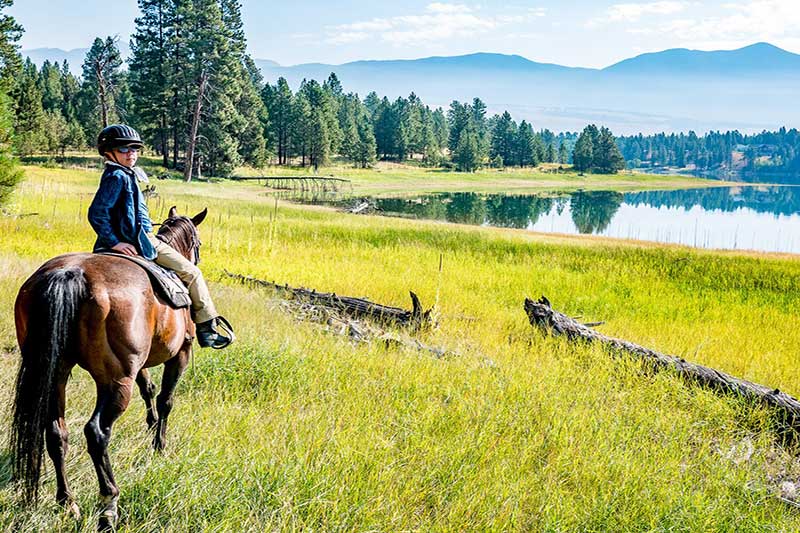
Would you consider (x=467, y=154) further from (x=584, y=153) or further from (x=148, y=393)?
(x=148, y=393)

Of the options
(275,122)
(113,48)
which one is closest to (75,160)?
(113,48)

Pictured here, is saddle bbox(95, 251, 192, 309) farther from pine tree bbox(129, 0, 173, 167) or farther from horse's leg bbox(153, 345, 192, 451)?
pine tree bbox(129, 0, 173, 167)

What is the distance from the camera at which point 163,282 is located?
4.41 meters

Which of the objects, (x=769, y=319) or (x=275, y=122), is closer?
(x=769, y=319)

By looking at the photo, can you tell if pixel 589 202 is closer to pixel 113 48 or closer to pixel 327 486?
pixel 113 48

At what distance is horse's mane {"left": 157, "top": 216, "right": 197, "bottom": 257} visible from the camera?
5211 millimetres

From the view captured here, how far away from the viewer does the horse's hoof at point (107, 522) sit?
3.69 meters

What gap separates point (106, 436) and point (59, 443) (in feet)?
0.95

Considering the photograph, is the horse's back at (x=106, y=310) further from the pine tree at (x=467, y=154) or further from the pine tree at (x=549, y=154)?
the pine tree at (x=549, y=154)

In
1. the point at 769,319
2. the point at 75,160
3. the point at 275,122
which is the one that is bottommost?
the point at 769,319

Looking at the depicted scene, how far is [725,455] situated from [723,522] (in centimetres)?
168

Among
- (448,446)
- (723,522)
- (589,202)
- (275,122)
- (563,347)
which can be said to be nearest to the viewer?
(723,522)

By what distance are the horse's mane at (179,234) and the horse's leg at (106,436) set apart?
1600 millimetres

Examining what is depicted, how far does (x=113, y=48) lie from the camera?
6188cm
